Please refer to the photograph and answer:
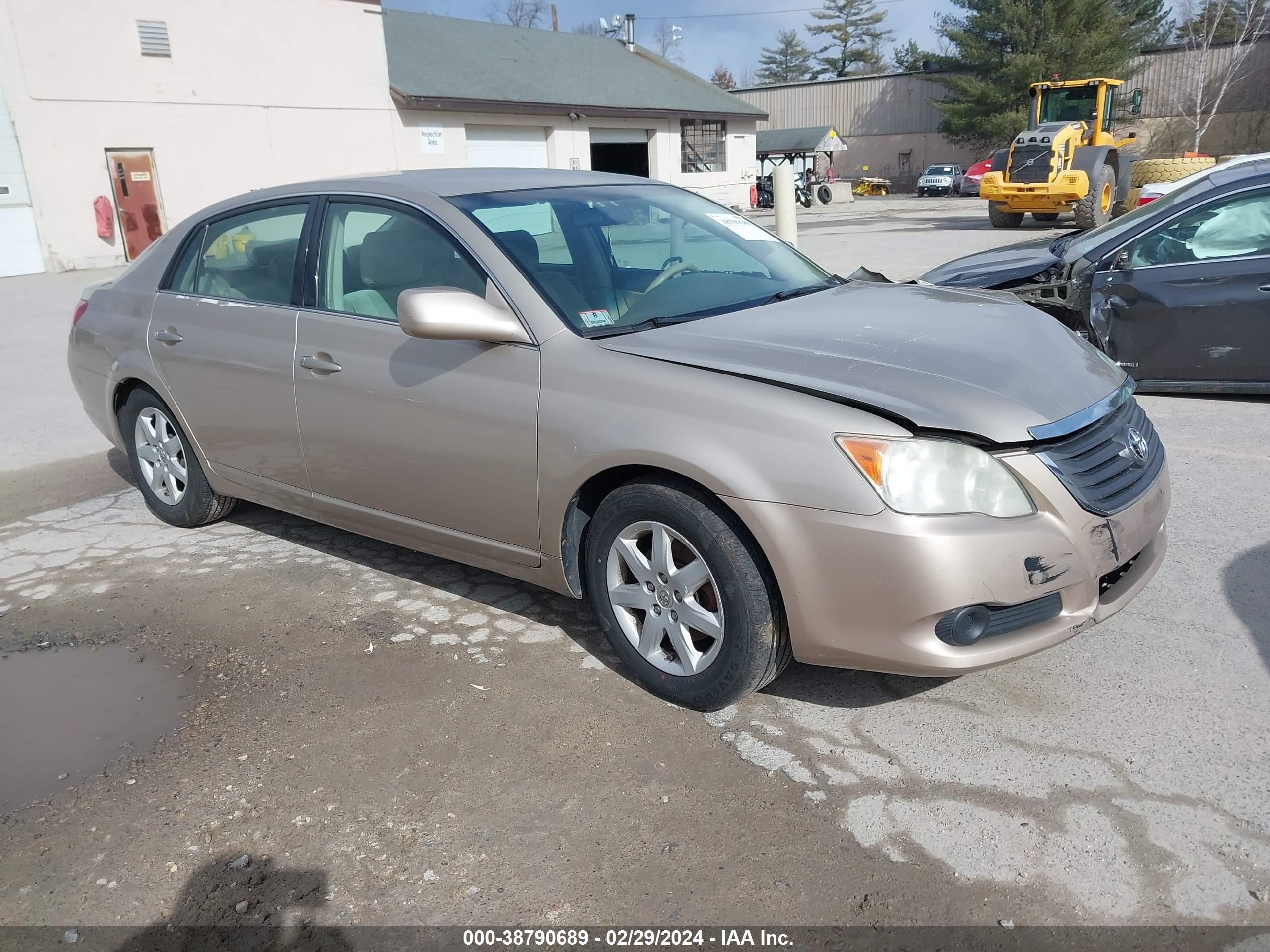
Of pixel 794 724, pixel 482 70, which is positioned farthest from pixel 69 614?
pixel 482 70

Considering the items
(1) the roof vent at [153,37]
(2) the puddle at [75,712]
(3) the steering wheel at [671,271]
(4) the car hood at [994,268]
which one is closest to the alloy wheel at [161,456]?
(2) the puddle at [75,712]

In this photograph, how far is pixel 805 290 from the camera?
3992mm

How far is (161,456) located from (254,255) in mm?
1256

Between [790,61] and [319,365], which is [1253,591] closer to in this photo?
[319,365]

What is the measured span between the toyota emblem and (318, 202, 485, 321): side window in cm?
218

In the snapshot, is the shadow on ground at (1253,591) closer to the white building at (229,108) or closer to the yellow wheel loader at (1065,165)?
the yellow wheel loader at (1065,165)

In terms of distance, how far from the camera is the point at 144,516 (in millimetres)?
5441

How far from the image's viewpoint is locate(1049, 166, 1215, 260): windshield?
6.46m

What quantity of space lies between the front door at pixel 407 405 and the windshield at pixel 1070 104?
2284cm

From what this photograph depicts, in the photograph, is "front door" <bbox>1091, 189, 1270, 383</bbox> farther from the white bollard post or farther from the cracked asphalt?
the white bollard post

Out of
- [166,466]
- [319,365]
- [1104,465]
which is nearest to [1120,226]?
[1104,465]

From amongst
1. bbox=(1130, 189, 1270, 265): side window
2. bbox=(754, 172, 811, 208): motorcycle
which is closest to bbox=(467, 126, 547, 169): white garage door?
bbox=(754, 172, 811, 208): motorcycle

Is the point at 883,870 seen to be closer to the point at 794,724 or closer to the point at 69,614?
Answer: the point at 794,724

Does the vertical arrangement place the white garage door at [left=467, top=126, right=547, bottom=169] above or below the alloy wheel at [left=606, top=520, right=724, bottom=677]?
above
